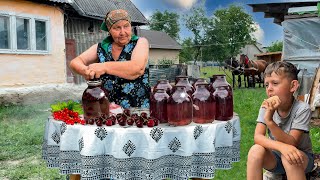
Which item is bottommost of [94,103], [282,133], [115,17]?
[282,133]

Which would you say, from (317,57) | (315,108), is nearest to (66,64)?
(317,57)

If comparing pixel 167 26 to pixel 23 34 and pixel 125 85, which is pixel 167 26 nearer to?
pixel 23 34

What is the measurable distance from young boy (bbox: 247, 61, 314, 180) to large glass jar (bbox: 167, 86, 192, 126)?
553 mm

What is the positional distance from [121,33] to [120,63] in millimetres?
297

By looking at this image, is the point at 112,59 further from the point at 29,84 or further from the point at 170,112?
the point at 29,84

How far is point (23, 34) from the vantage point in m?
14.3

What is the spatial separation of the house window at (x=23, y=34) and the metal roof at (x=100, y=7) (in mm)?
792

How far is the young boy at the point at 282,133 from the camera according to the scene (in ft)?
9.52

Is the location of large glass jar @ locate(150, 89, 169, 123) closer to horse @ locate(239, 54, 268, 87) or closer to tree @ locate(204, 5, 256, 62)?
horse @ locate(239, 54, 268, 87)

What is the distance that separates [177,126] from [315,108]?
4.67 metres

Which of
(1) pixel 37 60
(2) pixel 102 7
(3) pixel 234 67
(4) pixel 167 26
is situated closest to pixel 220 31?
(4) pixel 167 26

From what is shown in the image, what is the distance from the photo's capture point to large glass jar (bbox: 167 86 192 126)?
2.74 meters

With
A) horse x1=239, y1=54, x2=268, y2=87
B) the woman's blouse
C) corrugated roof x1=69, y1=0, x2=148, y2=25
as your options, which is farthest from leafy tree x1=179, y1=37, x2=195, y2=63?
the woman's blouse

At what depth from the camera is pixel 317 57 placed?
38.6ft
